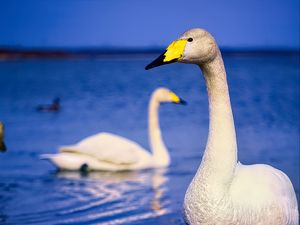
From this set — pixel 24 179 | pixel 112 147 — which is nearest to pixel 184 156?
pixel 112 147

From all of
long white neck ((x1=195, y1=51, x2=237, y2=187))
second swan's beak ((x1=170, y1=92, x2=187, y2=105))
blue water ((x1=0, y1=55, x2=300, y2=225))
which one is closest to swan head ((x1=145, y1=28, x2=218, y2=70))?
long white neck ((x1=195, y1=51, x2=237, y2=187))

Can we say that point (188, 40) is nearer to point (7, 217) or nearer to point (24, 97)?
point (7, 217)

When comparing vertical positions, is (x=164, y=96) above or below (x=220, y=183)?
below

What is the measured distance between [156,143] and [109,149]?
0.83 metres

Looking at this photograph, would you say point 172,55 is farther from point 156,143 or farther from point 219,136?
point 156,143

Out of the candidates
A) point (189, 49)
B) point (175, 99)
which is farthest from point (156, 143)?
point (189, 49)

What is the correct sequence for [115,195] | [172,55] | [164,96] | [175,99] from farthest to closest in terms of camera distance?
1. [164,96]
2. [175,99]
3. [115,195]
4. [172,55]

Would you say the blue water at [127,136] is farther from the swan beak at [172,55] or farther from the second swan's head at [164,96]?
the swan beak at [172,55]

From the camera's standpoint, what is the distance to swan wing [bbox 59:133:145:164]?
1085 cm

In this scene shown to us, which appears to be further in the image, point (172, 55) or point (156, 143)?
point (156, 143)

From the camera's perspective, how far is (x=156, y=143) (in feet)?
37.4

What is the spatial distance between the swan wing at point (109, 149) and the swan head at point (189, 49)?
6.26 m

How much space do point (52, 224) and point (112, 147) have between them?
12.3 feet

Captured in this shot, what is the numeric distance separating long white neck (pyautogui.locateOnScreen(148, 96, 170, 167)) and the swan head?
6.21 metres
